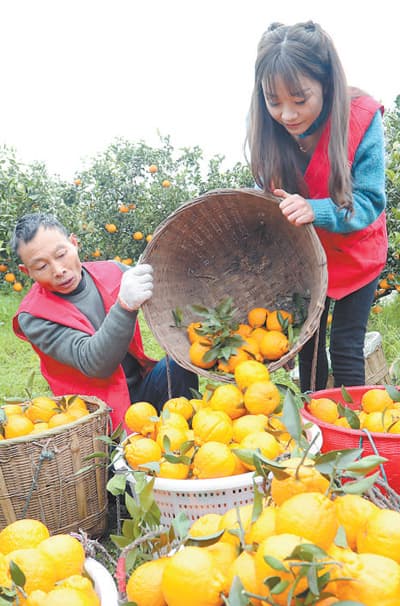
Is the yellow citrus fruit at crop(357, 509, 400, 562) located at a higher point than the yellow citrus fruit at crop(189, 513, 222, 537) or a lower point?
higher

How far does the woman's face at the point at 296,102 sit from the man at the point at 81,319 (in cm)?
66

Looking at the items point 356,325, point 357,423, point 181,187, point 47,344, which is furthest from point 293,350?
point 181,187

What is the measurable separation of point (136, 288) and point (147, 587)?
3.55 feet

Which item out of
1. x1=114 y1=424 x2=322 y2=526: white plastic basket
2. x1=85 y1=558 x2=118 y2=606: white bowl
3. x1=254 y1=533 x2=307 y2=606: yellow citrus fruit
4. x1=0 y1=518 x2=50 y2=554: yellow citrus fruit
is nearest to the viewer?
x1=254 y1=533 x2=307 y2=606: yellow citrus fruit

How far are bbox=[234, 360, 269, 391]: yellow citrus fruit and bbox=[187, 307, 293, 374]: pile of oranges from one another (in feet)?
0.47

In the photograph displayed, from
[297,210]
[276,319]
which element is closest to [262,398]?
[276,319]

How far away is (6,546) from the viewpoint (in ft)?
3.51

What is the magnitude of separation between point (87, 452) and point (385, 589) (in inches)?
44.2

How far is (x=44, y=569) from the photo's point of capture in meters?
0.97

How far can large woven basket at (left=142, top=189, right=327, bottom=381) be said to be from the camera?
1.97 metres

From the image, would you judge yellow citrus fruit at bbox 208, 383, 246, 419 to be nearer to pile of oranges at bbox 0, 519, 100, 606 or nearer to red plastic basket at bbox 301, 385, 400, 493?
red plastic basket at bbox 301, 385, 400, 493

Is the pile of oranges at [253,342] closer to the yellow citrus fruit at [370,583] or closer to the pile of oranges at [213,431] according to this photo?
the pile of oranges at [213,431]

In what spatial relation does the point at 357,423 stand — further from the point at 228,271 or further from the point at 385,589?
the point at 228,271

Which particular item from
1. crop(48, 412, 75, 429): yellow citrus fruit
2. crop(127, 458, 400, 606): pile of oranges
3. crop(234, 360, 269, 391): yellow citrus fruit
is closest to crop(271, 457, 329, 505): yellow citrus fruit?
crop(127, 458, 400, 606): pile of oranges
